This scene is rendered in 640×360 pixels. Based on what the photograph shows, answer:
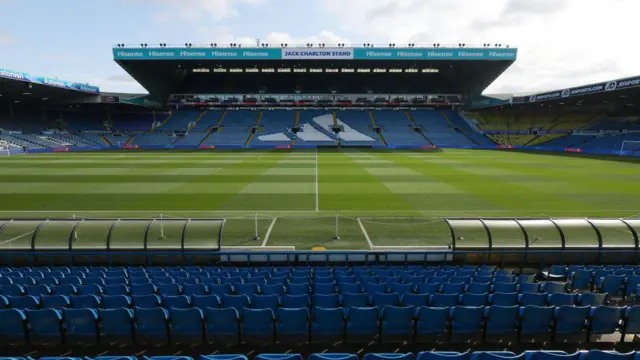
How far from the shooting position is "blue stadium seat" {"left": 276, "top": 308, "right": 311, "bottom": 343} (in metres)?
5.43

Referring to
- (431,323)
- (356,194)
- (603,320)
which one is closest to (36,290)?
(431,323)

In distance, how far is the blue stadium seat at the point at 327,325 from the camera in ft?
17.9

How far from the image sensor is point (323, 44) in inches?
2452

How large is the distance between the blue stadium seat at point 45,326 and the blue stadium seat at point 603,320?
28.3ft

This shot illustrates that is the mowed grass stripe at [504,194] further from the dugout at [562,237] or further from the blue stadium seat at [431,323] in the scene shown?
the blue stadium seat at [431,323]

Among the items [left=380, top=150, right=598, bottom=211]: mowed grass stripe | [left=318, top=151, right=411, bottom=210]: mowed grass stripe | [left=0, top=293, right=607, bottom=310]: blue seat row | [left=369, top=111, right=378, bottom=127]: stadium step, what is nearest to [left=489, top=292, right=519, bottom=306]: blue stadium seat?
[left=0, top=293, right=607, bottom=310]: blue seat row

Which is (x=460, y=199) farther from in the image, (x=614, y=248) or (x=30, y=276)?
(x=30, y=276)

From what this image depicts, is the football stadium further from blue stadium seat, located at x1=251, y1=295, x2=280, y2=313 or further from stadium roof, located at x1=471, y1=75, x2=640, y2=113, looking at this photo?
stadium roof, located at x1=471, y1=75, x2=640, y2=113

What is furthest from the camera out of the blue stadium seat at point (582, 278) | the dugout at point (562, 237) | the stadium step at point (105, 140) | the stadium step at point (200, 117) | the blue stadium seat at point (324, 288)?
the stadium step at point (200, 117)

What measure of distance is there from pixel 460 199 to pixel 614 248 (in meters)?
10.8

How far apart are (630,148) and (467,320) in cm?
6318

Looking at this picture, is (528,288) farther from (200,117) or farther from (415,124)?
(200,117)

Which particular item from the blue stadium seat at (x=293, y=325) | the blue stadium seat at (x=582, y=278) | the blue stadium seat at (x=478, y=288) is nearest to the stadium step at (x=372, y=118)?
the blue stadium seat at (x=582, y=278)

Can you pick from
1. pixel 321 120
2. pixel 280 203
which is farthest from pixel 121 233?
pixel 321 120
